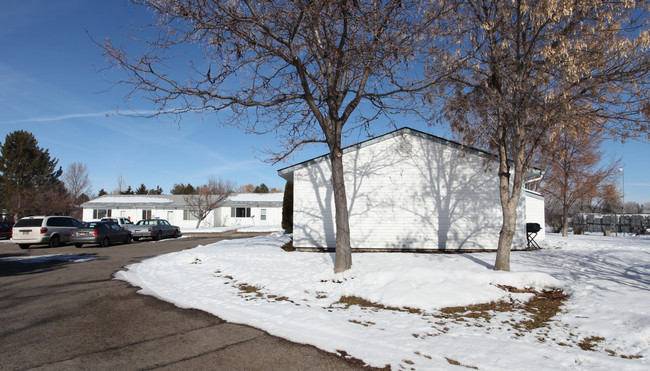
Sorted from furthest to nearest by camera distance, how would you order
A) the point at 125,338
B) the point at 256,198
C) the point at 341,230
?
the point at 256,198 < the point at 341,230 < the point at 125,338

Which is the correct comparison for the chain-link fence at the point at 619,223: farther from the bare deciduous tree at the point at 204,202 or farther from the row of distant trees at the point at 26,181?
the row of distant trees at the point at 26,181

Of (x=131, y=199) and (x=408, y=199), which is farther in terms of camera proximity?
(x=131, y=199)

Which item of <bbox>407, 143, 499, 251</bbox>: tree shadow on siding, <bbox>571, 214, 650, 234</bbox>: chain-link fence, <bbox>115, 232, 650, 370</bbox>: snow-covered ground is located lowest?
<bbox>115, 232, 650, 370</bbox>: snow-covered ground

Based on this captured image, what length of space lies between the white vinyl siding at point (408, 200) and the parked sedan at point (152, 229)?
14.8 meters

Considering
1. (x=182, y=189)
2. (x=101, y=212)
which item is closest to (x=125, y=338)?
(x=101, y=212)

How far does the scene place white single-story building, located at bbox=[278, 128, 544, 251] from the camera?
13.9 metres

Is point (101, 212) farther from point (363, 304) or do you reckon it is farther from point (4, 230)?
point (363, 304)

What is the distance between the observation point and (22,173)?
4225cm

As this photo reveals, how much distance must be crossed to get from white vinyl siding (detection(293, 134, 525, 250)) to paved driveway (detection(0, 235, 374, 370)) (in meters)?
7.74

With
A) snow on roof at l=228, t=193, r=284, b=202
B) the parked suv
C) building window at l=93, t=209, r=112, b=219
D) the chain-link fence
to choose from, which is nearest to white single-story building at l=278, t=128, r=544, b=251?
the parked suv

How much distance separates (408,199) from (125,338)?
35.6 ft

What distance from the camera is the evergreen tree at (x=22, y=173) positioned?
1581 inches

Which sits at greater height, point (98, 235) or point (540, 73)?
point (540, 73)

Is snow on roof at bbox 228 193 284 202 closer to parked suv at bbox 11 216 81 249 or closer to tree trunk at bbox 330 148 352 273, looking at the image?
parked suv at bbox 11 216 81 249
